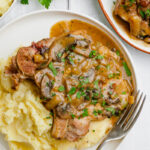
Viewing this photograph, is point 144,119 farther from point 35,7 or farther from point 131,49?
point 35,7

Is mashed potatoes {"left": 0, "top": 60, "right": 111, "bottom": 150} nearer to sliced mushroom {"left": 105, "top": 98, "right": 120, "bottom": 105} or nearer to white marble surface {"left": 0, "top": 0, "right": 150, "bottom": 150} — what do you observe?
sliced mushroom {"left": 105, "top": 98, "right": 120, "bottom": 105}

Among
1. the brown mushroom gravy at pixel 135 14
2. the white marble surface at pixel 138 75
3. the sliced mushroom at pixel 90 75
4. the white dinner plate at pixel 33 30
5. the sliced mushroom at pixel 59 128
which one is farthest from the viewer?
the white marble surface at pixel 138 75

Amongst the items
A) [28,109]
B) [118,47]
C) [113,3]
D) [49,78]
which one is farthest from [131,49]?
[28,109]

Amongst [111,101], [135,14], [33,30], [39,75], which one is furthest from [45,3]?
[111,101]

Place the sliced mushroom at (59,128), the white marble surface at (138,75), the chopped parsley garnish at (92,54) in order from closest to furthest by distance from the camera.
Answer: the sliced mushroom at (59,128) → the chopped parsley garnish at (92,54) → the white marble surface at (138,75)

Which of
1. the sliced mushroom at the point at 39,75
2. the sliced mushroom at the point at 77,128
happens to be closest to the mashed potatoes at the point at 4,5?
the sliced mushroom at the point at 39,75

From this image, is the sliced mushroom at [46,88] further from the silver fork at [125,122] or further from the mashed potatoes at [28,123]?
the silver fork at [125,122]

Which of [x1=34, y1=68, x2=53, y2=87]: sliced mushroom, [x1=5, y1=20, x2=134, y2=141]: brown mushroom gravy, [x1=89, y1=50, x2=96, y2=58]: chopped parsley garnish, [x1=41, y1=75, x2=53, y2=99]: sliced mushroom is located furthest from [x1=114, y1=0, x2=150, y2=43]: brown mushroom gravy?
[x1=41, y1=75, x2=53, y2=99]: sliced mushroom
